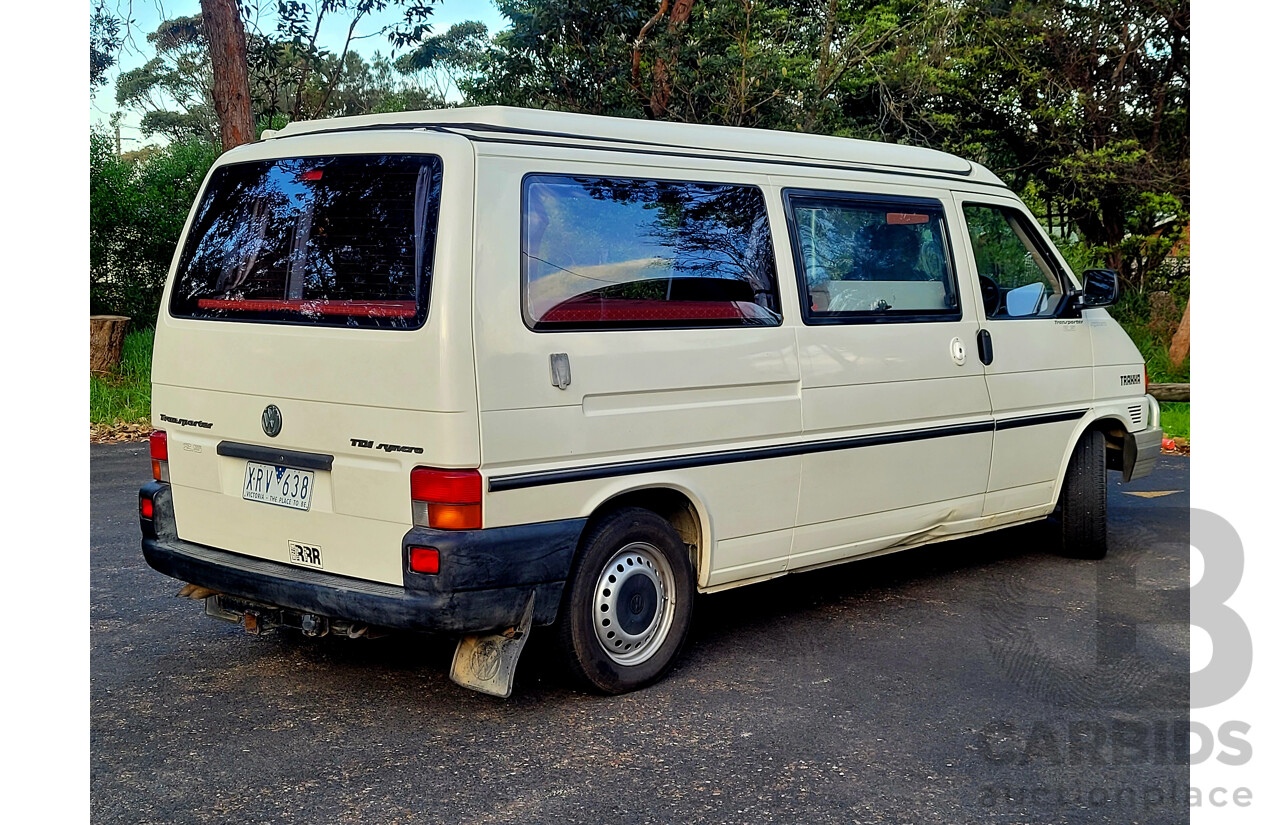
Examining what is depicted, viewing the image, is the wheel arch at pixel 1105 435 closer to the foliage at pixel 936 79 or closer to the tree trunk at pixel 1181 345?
the foliage at pixel 936 79

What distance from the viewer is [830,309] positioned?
18.1ft

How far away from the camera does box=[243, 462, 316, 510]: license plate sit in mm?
4574

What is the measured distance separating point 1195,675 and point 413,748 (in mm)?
3157

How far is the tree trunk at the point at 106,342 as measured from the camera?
13895 mm

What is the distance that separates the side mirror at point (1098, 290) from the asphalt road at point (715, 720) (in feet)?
4.98

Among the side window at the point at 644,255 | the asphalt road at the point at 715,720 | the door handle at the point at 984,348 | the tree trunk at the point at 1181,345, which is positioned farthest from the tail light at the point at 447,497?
the tree trunk at the point at 1181,345

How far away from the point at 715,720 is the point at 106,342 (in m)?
11.4

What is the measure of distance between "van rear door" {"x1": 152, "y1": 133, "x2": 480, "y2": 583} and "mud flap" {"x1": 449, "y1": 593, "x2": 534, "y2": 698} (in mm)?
416

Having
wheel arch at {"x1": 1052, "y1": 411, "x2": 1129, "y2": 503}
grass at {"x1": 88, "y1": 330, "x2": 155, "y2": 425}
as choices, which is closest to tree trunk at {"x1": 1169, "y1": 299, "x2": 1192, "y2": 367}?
wheel arch at {"x1": 1052, "y1": 411, "x2": 1129, "y2": 503}

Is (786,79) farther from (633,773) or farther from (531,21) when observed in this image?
(633,773)

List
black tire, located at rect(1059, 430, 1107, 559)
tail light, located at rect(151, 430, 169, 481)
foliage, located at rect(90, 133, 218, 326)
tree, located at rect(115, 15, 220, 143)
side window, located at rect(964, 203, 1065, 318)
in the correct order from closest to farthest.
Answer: tail light, located at rect(151, 430, 169, 481) < side window, located at rect(964, 203, 1065, 318) < black tire, located at rect(1059, 430, 1107, 559) < foliage, located at rect(90, 133, 218, 326) < tree, located at rect(115, 15, 220, 143)

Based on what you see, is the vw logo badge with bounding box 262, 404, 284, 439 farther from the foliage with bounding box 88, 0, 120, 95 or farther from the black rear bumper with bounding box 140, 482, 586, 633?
the foliage with bounding box 88, 0, 120, 95

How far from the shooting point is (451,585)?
14.0 ft

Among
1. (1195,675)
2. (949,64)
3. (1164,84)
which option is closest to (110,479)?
(1195,675)
